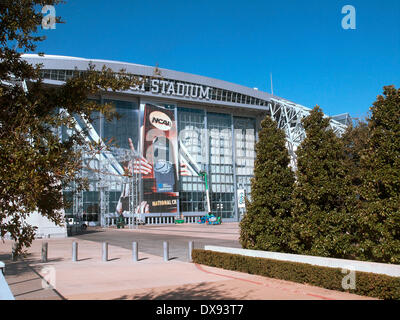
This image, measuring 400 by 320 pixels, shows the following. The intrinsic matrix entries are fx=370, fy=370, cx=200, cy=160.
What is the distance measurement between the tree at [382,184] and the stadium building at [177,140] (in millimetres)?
48584

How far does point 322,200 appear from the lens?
11.6 metres

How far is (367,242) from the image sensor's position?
9.73 m

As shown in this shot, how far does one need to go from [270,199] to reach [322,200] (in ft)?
7.07

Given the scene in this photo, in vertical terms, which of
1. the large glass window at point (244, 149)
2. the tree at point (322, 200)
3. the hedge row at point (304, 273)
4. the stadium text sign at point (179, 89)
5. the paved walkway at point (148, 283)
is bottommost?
the paved walkway at point (148, 283)

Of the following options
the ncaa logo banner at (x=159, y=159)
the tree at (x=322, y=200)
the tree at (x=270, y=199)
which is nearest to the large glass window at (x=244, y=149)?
the ncaa logo banner at (x=159, y=159)

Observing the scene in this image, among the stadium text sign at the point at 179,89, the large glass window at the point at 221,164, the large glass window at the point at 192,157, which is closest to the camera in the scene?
the stadium text sign at the point at 179,89

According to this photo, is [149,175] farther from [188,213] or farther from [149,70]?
[149,70]

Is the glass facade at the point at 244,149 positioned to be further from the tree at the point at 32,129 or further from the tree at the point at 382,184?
the tree at the point at 32,129

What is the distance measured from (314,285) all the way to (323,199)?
2836 millimetres

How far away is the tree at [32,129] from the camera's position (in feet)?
13.1

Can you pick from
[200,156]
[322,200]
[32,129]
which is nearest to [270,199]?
[322,200]

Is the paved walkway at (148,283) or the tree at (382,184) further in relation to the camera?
the tree at (382,184)

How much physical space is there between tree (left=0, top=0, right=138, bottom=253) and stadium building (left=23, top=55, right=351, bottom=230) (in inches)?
2025

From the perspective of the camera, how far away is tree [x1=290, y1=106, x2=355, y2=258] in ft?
36.3
